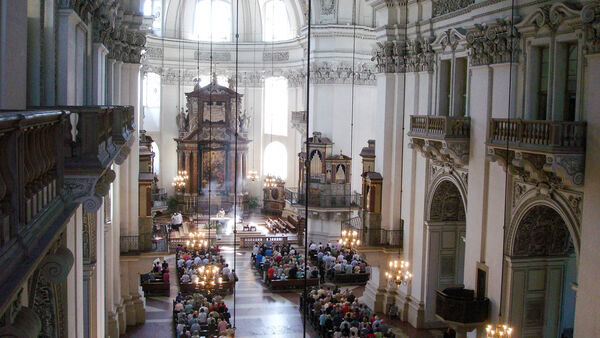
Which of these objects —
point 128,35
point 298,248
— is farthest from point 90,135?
point 298,248

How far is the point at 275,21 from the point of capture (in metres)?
35.8

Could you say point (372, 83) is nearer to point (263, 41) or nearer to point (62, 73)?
point (263, 41)

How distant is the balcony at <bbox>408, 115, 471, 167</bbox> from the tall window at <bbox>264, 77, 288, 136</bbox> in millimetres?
19011

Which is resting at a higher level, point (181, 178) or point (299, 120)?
point (299, 120)

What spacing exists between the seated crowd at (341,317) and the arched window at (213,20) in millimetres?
20050

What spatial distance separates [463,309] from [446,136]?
13.7ft

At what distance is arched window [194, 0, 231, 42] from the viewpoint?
36.4 meters

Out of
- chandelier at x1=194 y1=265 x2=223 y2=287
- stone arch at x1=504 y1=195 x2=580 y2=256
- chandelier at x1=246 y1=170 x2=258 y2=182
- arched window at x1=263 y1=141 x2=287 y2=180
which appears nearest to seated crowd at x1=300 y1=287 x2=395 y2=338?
chandelier at x1=194 y1=265 x2=223 y2=287

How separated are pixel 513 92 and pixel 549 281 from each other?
425 cm

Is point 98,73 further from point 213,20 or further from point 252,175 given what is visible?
point 213,20

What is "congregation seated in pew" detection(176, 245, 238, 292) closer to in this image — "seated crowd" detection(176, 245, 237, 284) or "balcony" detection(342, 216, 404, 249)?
"seated crowd" detection(176, 245, 237, 284)

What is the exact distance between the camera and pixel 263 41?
1417 inches

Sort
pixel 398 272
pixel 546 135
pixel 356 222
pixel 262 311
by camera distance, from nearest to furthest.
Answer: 1. pixel 546 135
2. pixel 398 272
3. pixel 262 311
4. pixel 356 222

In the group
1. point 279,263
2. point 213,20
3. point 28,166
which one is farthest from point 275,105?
point 28,166
